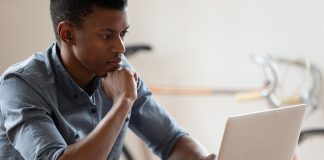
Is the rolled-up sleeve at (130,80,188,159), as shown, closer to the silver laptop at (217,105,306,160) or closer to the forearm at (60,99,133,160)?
the forearm at (60,99,133,160)

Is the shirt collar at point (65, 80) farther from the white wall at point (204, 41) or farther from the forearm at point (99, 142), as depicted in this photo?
the white wall at point (204, 41)

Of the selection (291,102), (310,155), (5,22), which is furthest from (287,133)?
(5,22)

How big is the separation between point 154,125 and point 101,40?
0.34m

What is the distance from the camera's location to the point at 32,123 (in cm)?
118

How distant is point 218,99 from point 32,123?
154 cm

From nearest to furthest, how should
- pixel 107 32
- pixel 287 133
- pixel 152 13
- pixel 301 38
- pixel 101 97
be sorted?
pixel 287 133 < pixel 107 32 < pixel 101 97 < pixel 301 38 < pixel 152 13

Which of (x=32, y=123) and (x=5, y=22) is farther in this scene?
(x=5, y=22)

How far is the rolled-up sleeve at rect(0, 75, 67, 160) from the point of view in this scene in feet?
3.78

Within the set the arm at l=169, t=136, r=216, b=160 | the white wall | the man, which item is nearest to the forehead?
the man

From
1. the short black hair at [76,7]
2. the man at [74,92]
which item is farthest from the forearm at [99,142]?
the short black hair at [76,7]

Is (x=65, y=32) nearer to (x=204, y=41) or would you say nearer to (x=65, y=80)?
Answer: (x=65, y=80)

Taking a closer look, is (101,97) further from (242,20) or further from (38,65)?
(242,20)

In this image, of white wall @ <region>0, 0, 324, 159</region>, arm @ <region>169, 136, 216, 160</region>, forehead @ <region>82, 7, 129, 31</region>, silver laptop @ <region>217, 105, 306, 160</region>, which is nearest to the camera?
silver laptop @ <region>217, 105, 306, 160</region>

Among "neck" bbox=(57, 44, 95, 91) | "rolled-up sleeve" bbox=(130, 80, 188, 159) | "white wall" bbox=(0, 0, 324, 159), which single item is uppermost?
"neck" bbox=(57, 44, 95, 91)
